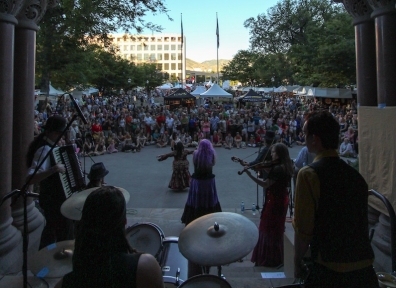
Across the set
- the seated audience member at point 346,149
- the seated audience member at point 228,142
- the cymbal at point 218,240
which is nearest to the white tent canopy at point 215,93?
the seated audience member at point 228,142

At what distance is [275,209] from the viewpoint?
5410mm

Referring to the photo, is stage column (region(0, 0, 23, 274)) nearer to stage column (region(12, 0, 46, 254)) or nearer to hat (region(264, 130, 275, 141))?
stage column (region(12, 0, 46, 254))

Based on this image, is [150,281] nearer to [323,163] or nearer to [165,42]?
[323,163]

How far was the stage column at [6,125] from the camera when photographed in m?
5.07

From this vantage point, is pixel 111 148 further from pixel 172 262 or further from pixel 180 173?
pixel 172 262

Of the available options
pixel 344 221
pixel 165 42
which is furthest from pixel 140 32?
pixel 165 42

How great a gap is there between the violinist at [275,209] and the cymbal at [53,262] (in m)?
2.99

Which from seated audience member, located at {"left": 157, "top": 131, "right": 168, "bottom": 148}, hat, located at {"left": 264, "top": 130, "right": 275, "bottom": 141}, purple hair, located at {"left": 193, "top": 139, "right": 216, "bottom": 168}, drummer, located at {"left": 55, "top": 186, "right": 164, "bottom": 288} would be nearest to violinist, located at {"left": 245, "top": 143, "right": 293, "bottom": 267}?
purple hair, located at {"left": 193, "top": 139, "right": 216, "bottom": 168}

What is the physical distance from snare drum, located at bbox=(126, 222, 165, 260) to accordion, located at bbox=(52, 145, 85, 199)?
0.99m

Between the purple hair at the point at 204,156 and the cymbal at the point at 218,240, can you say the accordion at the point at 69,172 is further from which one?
the purple hair at the point at 204,156

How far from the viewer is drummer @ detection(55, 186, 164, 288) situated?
184cm

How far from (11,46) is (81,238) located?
167 inches

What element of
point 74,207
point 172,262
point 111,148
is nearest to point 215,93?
point 111,148

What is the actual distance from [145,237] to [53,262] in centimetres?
106
